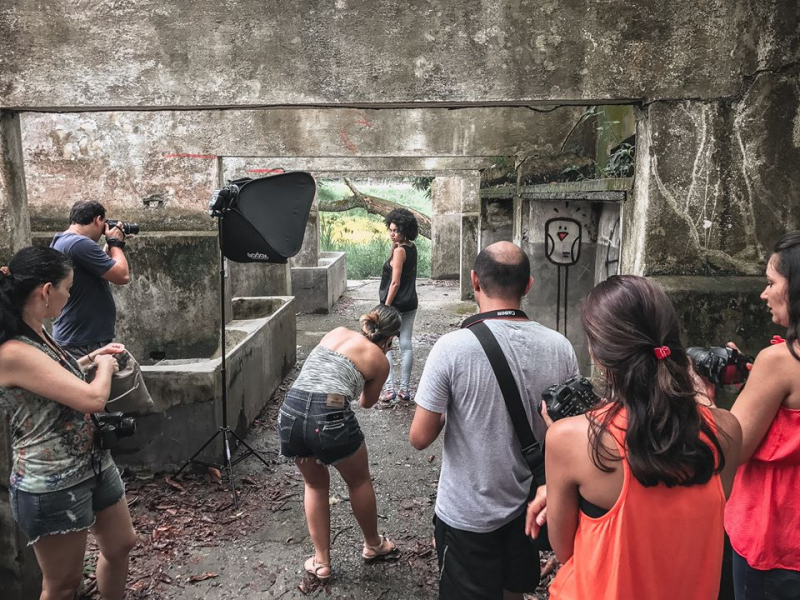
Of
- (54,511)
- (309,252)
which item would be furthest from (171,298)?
(309,252)

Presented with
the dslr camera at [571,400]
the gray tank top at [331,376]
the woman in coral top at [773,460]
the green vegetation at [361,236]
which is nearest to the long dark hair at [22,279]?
the gray tank top at [331,376]

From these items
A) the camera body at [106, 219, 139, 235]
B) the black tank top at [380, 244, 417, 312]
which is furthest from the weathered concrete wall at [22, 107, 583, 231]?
the camera body at [106, 219, 139, 235]

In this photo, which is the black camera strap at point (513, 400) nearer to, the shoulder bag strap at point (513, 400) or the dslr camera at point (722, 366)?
the shoulder bag strap at point (513, 400)

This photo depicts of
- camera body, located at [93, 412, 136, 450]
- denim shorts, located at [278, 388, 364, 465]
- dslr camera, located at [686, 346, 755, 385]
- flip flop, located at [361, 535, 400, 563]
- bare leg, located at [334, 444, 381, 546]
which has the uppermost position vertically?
dslr camera, located at [686, 346, 755, 385]

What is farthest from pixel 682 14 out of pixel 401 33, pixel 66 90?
pixel 66 90

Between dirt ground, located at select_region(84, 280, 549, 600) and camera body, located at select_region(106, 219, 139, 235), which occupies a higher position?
camera body, located at select_region(106, 219, 139, 235)

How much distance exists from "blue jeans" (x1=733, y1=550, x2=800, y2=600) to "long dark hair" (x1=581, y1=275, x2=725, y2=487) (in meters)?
0.85

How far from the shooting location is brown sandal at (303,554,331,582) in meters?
3.65

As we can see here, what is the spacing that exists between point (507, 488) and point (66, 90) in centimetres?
349

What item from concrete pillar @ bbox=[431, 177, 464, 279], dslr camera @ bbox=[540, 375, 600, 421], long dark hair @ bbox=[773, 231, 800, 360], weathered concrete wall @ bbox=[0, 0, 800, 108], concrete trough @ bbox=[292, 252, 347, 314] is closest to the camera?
dslr camera @ bbox=[540, 375, 600, 421]

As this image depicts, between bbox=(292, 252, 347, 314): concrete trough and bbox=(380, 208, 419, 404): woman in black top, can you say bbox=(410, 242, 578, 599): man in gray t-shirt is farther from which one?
bbox=(292, 252, 347, 314): concrete trough

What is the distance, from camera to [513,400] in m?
2.35

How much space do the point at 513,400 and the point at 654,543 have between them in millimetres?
807

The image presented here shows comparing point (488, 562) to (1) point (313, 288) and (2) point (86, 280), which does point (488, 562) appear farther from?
(1) point (313, 288)
